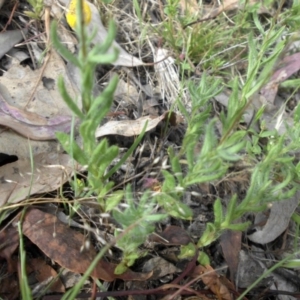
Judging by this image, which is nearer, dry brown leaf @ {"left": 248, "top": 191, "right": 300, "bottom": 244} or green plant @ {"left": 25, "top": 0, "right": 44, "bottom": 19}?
dry brown leaf @ {"left": 248, "top": 191, "right": 300, "bottom": 244}

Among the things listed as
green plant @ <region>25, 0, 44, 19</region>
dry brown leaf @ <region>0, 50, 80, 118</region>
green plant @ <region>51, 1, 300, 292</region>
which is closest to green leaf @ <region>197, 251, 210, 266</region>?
green plant @ <region>51, 1, 300, 292</region>

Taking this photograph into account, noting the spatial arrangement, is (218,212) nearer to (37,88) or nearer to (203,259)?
(203,259)

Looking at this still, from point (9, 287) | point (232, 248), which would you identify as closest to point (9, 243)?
point (9, 287)

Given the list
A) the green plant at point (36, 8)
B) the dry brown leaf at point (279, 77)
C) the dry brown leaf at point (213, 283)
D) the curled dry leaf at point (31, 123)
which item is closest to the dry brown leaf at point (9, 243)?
the curled dry leaf at point (31, 123)

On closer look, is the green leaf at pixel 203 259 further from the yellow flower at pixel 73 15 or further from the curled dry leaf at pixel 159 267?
the yellow flower at pixel 73 15

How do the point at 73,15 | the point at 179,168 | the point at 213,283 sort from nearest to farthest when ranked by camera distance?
the point at 179,168 → the point at 213,283 → the point at 73,15

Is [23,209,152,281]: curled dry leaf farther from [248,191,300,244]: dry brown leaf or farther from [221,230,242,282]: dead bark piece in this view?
[248,191,300,244]: dry brown leaf

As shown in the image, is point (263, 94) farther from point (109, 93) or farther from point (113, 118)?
point (109, 93)
